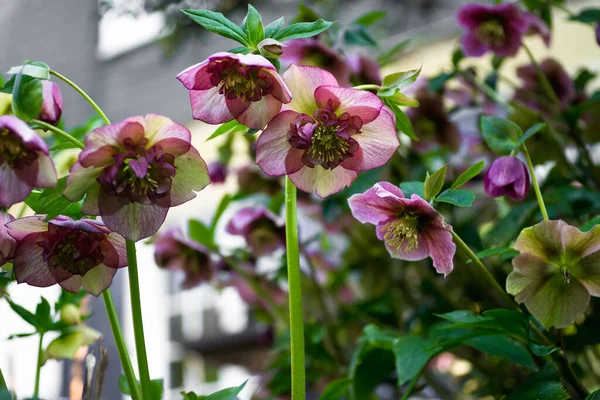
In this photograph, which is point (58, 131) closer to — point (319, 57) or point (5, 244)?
point (5, 244)

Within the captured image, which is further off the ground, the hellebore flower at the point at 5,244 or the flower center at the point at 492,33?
the hellebore flower at the point at 5,244

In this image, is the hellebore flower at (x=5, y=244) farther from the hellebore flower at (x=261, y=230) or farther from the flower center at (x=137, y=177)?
the hellebore flower at (x=261, y=230)

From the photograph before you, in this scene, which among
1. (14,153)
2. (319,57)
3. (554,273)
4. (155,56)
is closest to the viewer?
(14,153)

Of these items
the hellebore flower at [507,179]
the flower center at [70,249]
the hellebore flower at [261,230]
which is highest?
the flower center at [70,249]

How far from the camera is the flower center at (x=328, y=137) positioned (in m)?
0.44

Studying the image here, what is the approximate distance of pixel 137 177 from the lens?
413mm

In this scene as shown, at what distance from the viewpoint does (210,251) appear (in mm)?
902

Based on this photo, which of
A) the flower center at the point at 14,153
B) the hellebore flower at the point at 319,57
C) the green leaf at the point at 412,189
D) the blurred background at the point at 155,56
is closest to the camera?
the flower center at the point at 14,153

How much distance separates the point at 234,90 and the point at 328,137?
7cm

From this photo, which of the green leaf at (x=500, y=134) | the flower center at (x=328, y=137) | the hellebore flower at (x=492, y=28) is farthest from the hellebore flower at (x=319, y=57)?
the flower center at (x=328, y=137)

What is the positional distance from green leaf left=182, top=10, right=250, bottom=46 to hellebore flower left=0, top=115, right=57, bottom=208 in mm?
130

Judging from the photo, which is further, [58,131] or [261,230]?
[261,230]

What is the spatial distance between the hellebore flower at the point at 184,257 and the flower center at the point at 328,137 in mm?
456

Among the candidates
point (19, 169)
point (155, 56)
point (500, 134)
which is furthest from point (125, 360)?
point (155, 56)
